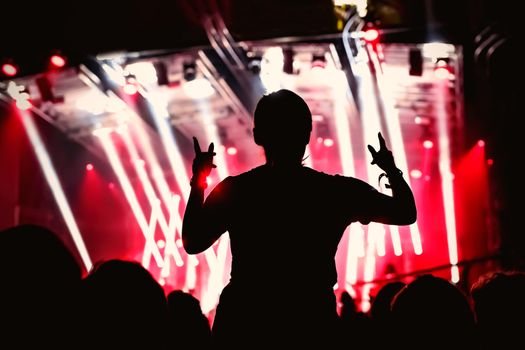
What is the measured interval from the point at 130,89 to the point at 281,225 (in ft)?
32.2

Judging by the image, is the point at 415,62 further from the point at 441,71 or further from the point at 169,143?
the point at 169,143

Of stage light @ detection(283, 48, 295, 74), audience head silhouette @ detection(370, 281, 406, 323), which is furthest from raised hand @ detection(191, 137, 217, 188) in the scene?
stage light @ detection(283, 48, 295, 74)

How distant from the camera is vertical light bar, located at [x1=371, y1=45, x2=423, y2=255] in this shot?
11.4 metres

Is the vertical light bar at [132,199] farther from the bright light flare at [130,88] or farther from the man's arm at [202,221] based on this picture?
the man's arm at [202,221]

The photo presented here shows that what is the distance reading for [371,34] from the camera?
9.33 metres

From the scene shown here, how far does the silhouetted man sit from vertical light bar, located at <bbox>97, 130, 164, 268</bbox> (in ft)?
43.2

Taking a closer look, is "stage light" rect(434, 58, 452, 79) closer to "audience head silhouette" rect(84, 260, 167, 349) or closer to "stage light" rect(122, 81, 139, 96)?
"stage light" rect(122, 81, 139, 96)

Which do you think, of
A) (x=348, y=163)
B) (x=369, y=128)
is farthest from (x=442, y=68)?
(x=348, y=163)

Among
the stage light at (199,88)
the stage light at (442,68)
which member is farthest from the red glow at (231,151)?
the stage light at (442,68)

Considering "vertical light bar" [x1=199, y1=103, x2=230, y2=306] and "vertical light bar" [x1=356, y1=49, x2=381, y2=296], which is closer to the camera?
"vertical light bar" [x1=356, y1=49, x2=381, y2=296]

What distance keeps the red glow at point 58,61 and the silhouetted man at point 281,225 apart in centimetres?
907

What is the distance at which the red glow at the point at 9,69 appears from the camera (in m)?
10.1

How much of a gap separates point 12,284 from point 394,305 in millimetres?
1487

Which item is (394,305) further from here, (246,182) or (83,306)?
(83,306)
